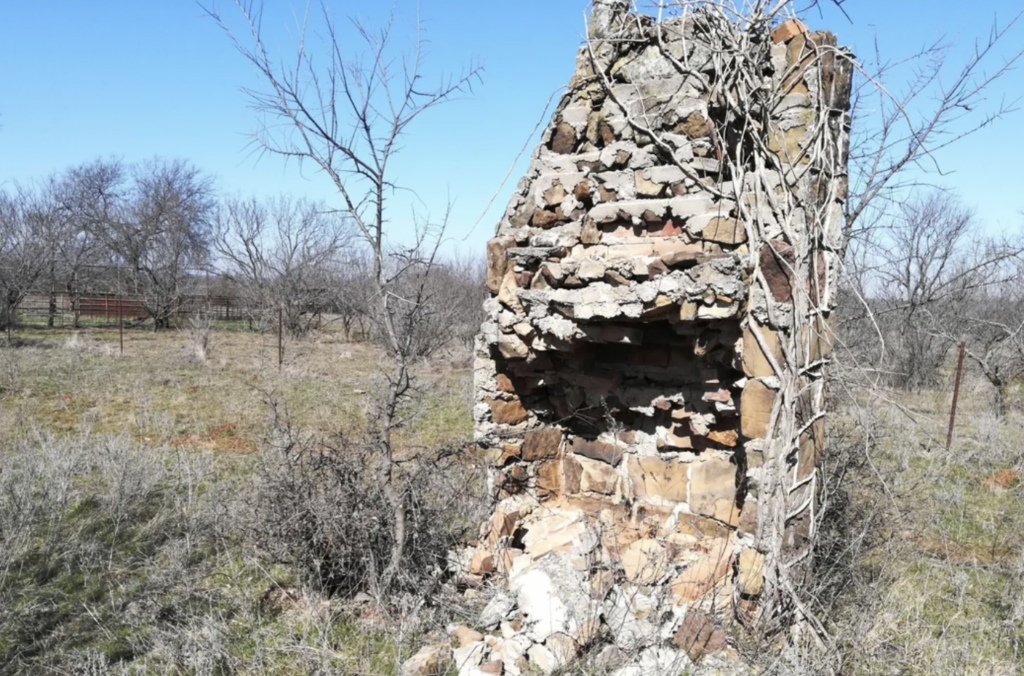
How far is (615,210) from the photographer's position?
377cm

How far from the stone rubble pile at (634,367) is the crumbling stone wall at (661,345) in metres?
0.01

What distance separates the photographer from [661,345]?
4109mm

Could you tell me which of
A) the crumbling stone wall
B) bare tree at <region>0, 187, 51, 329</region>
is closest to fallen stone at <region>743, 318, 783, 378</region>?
the crumbling stone wall

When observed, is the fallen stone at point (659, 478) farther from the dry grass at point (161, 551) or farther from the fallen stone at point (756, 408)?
the dry grass at point (161, 551)

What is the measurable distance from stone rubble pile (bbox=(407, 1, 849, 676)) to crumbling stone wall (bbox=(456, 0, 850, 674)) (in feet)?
0.04

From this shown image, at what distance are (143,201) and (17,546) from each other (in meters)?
28.4

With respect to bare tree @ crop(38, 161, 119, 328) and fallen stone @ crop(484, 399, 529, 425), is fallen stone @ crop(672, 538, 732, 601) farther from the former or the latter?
bare tree @ crop(38, 161, 119, 328)

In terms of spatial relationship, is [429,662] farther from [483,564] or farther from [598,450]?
[598,450]

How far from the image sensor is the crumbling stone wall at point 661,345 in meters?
3.17

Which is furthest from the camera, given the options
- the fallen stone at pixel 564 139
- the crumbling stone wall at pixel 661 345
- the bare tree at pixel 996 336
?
the bare tree at pixel 996 336

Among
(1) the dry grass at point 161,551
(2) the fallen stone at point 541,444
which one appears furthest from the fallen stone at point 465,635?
(2) the fallen stone at point 541,444

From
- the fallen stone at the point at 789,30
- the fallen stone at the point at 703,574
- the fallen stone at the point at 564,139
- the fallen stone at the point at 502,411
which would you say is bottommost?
the fallen stone at the point at 703,574

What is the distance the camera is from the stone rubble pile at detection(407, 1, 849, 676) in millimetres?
3195

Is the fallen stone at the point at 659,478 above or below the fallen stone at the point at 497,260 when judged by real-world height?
below
